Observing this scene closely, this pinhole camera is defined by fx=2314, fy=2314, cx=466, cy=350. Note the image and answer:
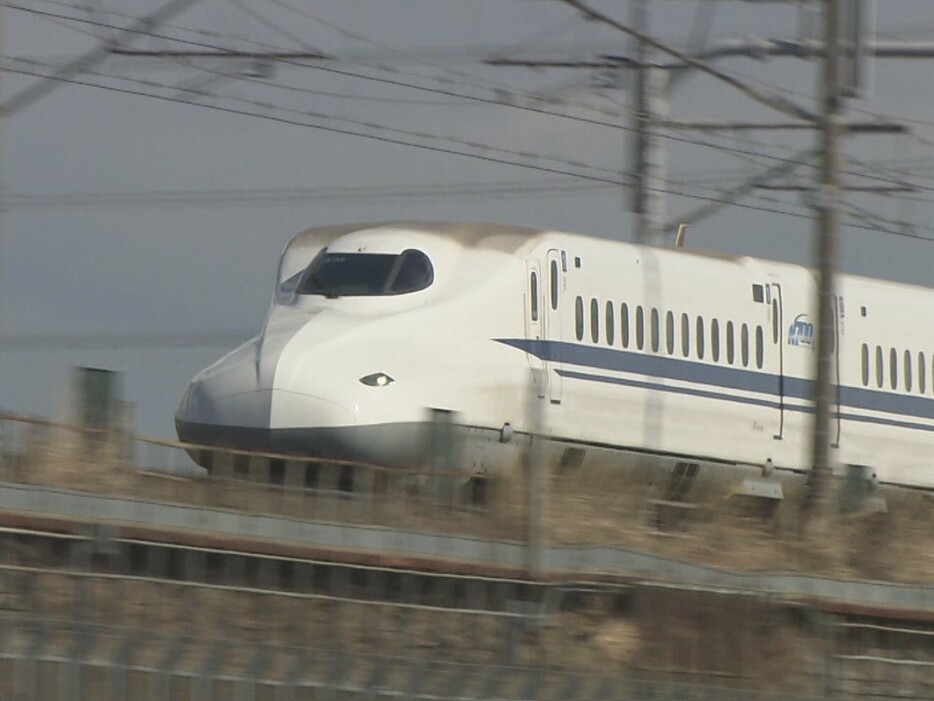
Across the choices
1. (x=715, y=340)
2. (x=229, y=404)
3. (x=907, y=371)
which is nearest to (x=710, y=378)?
(x=715, y=340)

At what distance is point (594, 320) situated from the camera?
22.5 meters

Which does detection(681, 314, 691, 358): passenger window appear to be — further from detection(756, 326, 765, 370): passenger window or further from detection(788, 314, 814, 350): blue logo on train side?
detection(788, 314, 814, 350): blue logo on train side

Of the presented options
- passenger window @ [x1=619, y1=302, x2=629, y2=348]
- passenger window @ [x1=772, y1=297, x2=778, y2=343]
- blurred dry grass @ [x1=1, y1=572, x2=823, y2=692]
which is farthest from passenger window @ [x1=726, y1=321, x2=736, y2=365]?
blurred dry grass @ [x1=1, y1=572, x2=823, y2=692]

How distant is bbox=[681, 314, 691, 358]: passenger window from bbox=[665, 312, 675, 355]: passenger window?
0.53ft

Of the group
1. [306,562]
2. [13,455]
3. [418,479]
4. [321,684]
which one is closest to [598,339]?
[418,479]

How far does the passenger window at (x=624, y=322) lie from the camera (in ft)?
75.4

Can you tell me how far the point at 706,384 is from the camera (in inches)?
946

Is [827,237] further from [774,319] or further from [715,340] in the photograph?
[774,319]

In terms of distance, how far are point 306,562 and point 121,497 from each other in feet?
5.29

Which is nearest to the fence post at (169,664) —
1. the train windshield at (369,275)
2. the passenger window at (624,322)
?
the train windshield at (369,275)

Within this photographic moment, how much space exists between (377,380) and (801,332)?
6.92 meters

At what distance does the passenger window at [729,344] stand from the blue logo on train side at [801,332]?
3.18 ft

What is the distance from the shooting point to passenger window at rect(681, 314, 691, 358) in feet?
78.2

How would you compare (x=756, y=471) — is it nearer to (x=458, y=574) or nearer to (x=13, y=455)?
(x=458, y=574)
